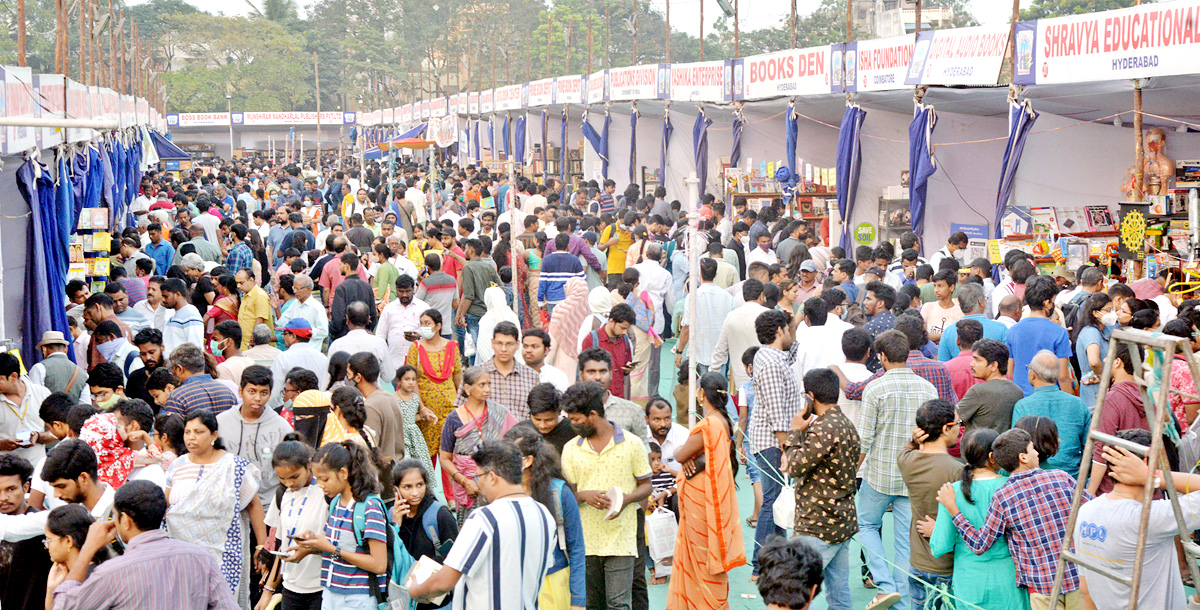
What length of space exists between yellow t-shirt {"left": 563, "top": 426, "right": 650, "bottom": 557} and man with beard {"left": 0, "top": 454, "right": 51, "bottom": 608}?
7.25ft

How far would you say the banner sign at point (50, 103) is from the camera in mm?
9529

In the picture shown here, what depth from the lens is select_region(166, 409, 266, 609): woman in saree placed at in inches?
191

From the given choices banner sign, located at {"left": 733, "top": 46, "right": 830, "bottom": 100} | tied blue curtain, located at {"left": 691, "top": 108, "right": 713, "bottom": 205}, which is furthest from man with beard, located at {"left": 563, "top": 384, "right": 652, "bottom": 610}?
tied blue curtain, located at {"left": 691, "top": 108, "right": 713, "bottom": 205}

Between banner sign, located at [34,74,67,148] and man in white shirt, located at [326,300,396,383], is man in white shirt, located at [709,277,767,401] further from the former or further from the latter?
banner sign, located at [34,74,67,148]

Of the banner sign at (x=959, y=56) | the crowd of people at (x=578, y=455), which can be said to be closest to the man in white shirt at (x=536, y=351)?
the crowd of people at (x=578, y=455)

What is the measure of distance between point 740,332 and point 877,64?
242 inches

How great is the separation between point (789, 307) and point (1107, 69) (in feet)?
11.3

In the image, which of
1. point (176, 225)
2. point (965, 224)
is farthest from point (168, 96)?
point (965, 224)

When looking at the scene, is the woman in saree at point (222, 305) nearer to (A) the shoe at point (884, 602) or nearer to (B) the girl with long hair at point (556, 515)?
(B) the girl with long hair at point (556, 515)

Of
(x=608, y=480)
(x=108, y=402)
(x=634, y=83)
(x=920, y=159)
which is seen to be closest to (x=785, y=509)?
(x=608, y=480)

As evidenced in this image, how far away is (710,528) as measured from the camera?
5039 mm

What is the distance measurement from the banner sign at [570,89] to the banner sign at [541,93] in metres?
0.28

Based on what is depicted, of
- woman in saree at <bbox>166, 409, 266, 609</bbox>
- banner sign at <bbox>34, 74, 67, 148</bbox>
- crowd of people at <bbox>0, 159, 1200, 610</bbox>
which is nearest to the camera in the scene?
crowd of people at <bbox>0, 159, 1200, 610</bbox>

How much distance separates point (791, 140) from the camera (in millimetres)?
14961
